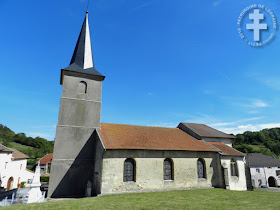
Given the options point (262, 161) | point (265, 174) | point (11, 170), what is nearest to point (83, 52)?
point (11, 170)

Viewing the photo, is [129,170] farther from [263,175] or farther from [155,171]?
[263,175]

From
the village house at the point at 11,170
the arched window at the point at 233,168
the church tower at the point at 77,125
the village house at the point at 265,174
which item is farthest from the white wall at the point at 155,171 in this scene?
the village house at the point at 265,174

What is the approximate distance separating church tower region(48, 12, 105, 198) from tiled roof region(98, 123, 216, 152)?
6.45 feet

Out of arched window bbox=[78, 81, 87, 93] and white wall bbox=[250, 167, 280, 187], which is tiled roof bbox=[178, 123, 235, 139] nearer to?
arched window bbox=[78, 81, 87, 93]

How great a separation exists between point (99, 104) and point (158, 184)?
1000 centimetres

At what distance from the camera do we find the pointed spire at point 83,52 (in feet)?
60.0

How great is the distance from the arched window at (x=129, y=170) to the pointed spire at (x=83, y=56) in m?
9.69

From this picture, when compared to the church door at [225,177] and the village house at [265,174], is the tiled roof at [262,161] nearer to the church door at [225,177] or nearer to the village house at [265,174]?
the village house at [265,174]

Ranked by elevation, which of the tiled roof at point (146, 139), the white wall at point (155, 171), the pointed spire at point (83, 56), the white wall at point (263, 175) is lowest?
the white wall at point (263, 175)

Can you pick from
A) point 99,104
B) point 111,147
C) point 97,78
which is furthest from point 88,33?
point 111,147

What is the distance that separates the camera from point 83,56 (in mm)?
18469

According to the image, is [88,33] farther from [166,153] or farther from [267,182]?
[267,182]

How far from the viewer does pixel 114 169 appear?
45.2 feet

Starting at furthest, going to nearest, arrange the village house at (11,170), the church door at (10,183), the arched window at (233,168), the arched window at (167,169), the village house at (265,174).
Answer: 1. the village house at (265,174)
2. the church door at (10,183)
3. the village house at (11,170)
4. the arched window at (233,168)
5. the arched window at (167,169)
